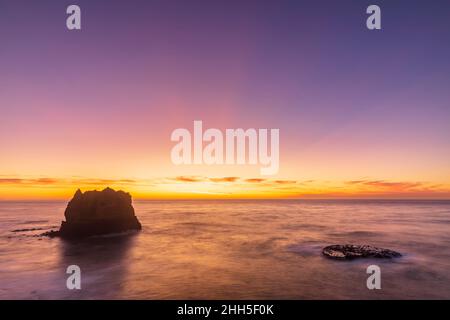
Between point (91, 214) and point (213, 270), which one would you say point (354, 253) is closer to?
point (213, 270)

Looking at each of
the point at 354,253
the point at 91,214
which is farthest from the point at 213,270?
the point at 91,214

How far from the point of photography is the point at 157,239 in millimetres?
60344

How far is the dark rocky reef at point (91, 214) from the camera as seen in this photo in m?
55.8

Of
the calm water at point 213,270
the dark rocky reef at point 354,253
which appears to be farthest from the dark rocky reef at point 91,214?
the dark rocky reef at point 354,253

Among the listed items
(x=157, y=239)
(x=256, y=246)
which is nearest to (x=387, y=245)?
(x=256, y=246)

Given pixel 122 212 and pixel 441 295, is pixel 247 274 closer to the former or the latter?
pixel 441 295

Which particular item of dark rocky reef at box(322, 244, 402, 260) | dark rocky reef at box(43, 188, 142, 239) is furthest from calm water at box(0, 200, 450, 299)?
dark rocky reef at box(43, 188, 142, 239)

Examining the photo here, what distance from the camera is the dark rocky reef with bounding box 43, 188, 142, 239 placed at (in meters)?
55.8

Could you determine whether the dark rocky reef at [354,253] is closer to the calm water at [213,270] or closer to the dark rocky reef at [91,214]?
the calm water at [213,270]

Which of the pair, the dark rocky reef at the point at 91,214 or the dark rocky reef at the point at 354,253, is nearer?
the dark rocky reef at the point at 354,253

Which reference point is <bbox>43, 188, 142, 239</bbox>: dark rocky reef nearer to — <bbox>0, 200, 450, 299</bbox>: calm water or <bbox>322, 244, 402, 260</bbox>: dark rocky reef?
<bbox>0, 200, 450, 299</bbox>: calm water

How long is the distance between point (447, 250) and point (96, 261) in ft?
169

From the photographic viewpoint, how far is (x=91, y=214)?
57219mm
